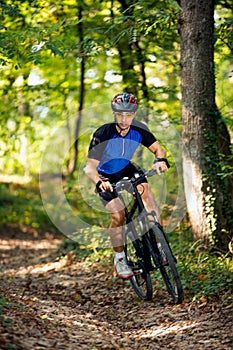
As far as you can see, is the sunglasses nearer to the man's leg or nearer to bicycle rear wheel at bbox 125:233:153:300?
the man's leg

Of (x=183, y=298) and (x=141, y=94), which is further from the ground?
(x=141, y=94)

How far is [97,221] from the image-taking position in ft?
31.9

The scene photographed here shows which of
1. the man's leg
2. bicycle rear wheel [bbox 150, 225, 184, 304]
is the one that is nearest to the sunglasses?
the man's leg

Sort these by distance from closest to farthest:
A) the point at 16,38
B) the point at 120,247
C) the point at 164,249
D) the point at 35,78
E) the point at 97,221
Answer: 1. the point at 164,249
2. the point at 120,247
3. the point at 16,38
4. the point at 97,221
5. the point at 35,78

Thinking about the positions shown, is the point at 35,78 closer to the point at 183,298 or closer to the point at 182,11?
the point at 182,11

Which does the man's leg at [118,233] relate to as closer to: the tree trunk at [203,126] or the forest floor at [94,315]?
the forest floor at [94,315]

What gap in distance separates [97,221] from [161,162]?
13.0 ft

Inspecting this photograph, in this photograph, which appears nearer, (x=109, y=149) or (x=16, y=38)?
(x=109, y=149)

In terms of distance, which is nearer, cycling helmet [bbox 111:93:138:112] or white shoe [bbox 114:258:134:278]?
cycling helmet [bbox 111:93:138:112]

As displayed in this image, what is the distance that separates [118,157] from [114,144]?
7.9 inches

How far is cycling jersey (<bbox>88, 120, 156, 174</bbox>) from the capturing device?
6.10m

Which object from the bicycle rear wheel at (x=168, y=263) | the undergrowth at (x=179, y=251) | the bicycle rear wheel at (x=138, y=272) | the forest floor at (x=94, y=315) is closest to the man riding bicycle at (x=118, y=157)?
the bicycle rear wheel at (x=138, y=272)

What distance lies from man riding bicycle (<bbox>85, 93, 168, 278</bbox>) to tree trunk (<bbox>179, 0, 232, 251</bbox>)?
1.20 metres

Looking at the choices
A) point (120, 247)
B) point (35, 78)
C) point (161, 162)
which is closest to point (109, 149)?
point (161, 162)
